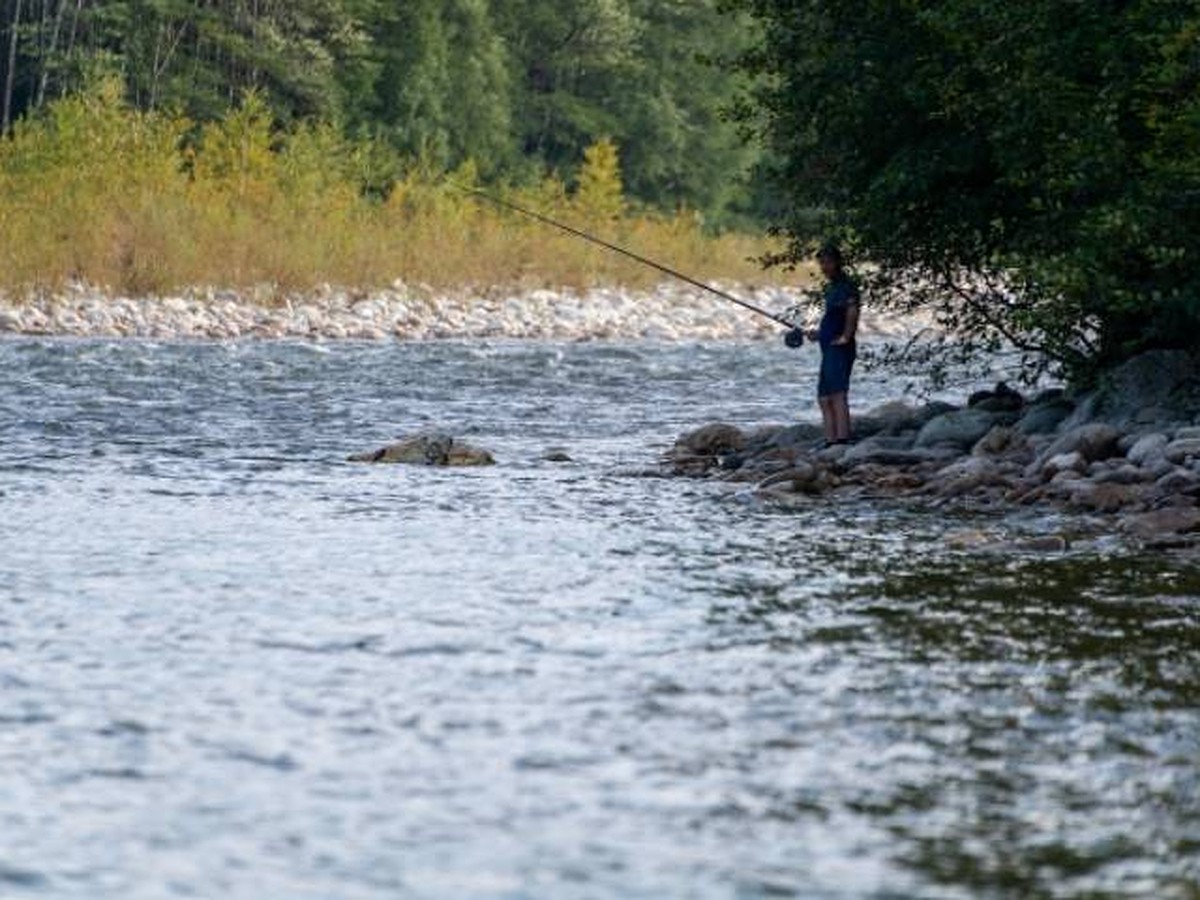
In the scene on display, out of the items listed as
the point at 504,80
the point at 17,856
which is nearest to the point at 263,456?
the point at 17,856

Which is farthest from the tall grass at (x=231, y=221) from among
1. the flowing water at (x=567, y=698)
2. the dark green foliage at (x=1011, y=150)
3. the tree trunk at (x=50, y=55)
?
the flowing water at (x=567, y=698)

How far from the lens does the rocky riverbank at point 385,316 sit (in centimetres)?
3519

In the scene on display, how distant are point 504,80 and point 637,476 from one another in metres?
48.8

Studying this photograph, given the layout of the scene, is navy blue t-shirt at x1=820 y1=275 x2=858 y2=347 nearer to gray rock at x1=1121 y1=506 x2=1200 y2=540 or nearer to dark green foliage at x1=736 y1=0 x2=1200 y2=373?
dark green foliage at x1=736 y1=0 x2=1200 y2=373

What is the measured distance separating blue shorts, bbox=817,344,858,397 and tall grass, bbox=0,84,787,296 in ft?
43.5

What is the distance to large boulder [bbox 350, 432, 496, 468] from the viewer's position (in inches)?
762

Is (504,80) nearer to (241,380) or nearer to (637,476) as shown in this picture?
(241,380)

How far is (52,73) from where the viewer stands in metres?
54.3

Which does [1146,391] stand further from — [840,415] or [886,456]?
[840,415]

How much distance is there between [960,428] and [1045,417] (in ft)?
2.19

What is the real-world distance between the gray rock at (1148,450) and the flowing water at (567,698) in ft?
5.66

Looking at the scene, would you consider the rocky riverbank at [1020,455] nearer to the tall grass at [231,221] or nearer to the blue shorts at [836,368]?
the blue shorts at [836,368]

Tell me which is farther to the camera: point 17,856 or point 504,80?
point 504,80

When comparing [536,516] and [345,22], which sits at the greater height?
[345,22]
